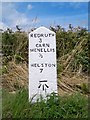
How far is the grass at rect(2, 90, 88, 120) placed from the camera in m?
4.48

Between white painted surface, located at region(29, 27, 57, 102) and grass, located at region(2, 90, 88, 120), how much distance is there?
0.13m

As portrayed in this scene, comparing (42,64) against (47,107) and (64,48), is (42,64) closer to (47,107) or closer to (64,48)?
(47,107)

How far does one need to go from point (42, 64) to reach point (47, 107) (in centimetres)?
58

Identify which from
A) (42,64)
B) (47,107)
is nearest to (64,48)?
(42,64)

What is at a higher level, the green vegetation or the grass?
the green vegetation

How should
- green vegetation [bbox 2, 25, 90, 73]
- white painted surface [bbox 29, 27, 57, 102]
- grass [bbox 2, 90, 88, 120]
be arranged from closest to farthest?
1. grass [bbox 2, 90, 88, 120]
2. white painted surface [bbox 29, 27, 57, 102]
3. green vegetation [bbox 2, 25, 90, 73]

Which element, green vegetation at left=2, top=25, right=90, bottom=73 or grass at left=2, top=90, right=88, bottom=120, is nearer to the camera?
grass at left=2, top=90, right=88, bottom=120

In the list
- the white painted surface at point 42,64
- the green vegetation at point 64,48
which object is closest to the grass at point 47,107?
the white painted surface at point 42,64

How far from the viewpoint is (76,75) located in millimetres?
6230

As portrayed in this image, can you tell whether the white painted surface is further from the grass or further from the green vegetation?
the green vegetation

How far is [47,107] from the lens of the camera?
4.59 metres

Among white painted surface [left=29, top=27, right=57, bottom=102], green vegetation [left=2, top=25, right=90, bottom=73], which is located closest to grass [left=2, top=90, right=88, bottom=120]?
white painted surface [left=29, top=27, right=57, bottom=102]

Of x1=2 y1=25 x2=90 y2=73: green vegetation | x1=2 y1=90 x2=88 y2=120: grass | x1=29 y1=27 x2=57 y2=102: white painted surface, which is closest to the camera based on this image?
x1=2 y1=90 x2=88 y2=120: grass

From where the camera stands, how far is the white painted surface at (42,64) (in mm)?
4840
